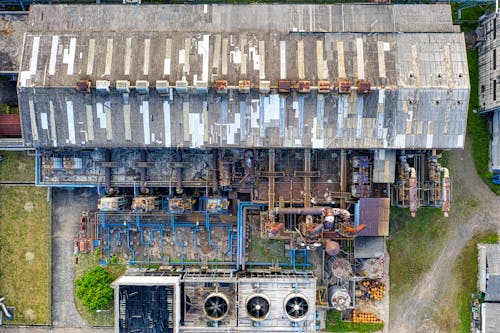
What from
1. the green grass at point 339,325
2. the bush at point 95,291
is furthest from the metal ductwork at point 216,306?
the green grass at point 339,325

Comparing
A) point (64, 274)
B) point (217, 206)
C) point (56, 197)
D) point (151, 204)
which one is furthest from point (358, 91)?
point (64, 274)

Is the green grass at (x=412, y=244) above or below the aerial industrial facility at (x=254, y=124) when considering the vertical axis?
below

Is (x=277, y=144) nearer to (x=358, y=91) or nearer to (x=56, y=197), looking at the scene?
(x=358, y=91)

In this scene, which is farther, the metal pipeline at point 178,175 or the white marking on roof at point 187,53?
the metal pipeline at point 178,175

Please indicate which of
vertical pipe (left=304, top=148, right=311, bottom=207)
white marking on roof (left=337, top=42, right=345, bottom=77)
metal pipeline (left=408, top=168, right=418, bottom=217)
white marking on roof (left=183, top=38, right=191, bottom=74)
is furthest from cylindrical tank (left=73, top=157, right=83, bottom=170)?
metal pipeline (left=408, top=168, right=418, bottom=217)

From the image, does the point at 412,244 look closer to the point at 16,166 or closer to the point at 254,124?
the point at 254,124

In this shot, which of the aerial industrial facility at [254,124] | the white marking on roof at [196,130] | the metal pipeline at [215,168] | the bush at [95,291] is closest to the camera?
the aerial industrial facility at [254,124]

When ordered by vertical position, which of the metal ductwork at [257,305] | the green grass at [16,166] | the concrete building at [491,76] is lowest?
the metal ductwork at [257,305]

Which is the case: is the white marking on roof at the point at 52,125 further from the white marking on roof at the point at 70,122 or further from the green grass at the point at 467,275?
A: the green grass at the point at 467,275
